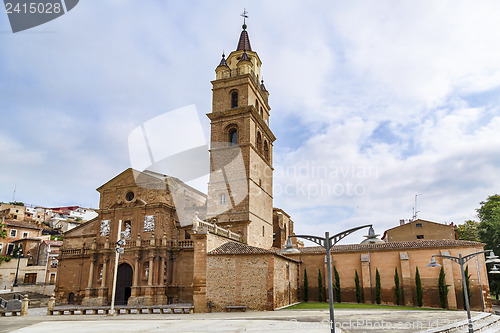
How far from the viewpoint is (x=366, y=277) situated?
1233 inches

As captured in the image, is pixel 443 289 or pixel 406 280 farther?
pixel 406 280

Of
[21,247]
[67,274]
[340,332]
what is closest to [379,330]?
[340,332]

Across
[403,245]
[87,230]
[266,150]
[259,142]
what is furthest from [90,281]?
[403,245]

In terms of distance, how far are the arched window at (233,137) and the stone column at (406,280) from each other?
1888cm

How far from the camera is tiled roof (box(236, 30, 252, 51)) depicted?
131 feet

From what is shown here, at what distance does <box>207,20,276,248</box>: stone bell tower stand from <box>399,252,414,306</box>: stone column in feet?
43.0

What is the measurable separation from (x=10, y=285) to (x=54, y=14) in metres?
53.2

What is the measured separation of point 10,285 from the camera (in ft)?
160

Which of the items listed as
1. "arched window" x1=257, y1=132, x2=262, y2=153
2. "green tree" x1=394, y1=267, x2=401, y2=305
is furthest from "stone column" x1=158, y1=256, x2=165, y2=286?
"green tree" x1=394, y1=267, x2=401, y2=305

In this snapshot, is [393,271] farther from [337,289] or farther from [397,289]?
[337,289]

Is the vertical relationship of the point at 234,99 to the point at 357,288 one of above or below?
above

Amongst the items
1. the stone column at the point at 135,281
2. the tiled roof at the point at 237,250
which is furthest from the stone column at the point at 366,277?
the stone column at the point at 135,281

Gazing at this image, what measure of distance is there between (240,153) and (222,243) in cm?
1032

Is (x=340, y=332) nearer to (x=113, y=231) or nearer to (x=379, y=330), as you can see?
(x=379, y=330)
